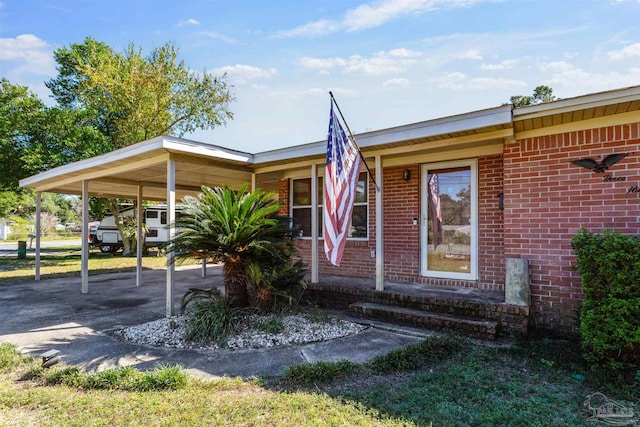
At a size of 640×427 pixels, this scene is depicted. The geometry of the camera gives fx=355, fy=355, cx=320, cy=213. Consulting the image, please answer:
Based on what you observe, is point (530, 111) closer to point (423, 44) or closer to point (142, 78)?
point (423, 44)

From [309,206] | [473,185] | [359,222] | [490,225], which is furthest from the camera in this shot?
[309,206]

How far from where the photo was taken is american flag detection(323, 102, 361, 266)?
4.39m

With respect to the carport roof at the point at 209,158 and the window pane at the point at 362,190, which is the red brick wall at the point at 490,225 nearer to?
the carport roof at the point at 209,158

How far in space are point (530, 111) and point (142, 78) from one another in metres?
16.6

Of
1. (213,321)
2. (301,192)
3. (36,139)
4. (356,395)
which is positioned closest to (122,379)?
(213,321)

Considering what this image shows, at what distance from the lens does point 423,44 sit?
24.5 ft

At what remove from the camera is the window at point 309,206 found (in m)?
7.10

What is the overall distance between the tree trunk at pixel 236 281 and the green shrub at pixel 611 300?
156 inches

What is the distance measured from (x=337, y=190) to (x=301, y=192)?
12.7 ft

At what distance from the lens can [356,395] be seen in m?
2.87

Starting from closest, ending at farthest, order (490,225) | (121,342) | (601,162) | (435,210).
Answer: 1. (601,162)
2. (121,342)
3. (490,225)
4. (435,210)

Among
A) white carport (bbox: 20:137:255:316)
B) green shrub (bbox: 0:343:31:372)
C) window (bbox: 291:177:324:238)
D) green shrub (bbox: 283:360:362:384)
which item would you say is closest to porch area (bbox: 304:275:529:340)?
green shrub (bbox: 283:360:362:384)

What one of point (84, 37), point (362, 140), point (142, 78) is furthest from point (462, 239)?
point (84, 37)

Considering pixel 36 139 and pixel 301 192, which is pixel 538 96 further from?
pixel 36 139
